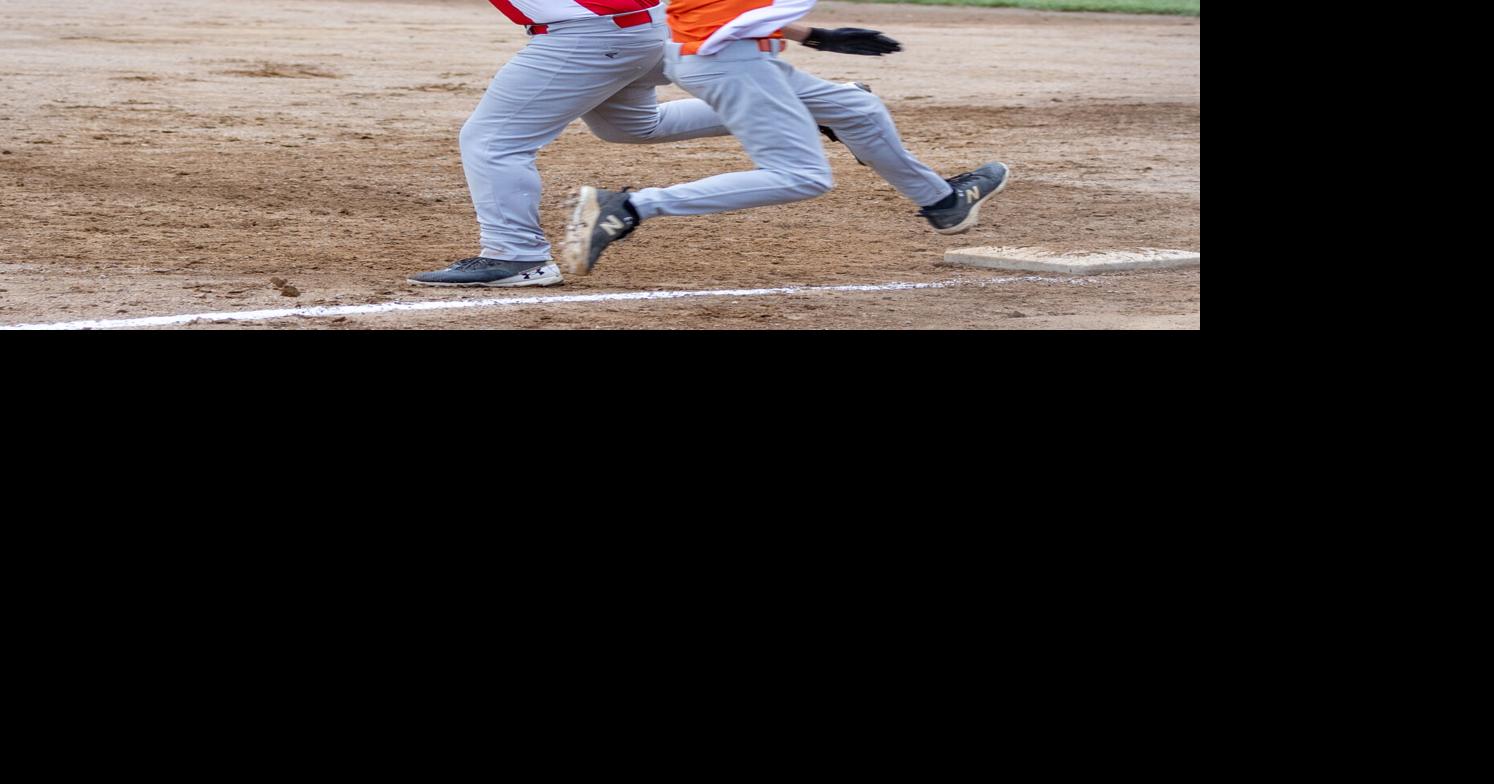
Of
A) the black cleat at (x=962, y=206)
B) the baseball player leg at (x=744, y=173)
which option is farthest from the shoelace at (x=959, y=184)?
the baseball player leg at (x=744, y=173)

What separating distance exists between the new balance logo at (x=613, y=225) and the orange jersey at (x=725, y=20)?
58cm

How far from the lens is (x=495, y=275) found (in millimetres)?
6117

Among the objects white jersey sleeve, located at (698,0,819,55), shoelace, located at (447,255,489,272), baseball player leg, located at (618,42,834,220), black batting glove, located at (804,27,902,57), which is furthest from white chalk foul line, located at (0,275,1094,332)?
white jersey sleeve, located at (698,0,819,55)

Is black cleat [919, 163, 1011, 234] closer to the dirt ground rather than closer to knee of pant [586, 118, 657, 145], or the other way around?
the dirt ground

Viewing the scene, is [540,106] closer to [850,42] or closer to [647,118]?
[647,118]

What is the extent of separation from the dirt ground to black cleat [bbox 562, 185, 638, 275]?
0.70 ft

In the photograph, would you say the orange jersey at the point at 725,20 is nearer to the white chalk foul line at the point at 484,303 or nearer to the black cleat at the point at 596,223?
the black cleat at the point at 596,223

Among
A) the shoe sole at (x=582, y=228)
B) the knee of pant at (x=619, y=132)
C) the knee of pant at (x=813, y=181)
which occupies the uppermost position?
the knee of pant at (x=619, y=132)

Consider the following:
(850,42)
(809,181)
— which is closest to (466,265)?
(809,181)

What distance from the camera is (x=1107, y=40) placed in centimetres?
1767

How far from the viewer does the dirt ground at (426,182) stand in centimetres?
602

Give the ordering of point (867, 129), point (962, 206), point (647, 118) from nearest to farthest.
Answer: point (867, 129)
point (647, 118)
point (962, 206)

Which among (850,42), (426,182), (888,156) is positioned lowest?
(426,182)

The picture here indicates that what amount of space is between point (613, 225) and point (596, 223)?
0.05 meters
